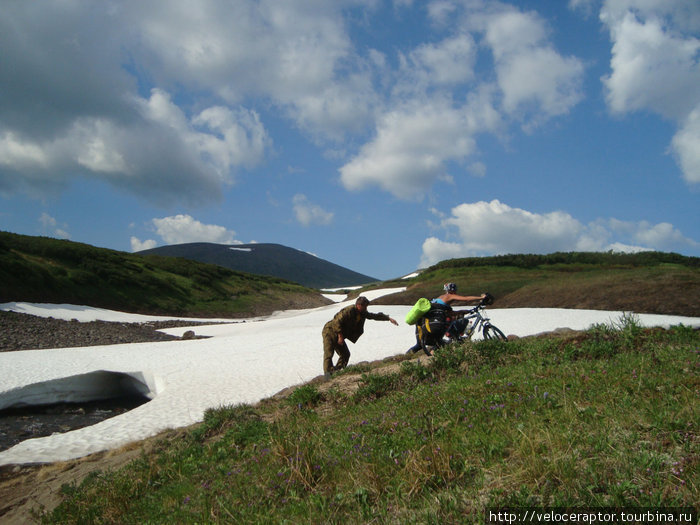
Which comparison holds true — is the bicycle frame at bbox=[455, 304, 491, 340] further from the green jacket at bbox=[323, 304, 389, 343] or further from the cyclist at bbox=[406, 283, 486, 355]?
the green jacket at bbox=[323, 304, 389, 343]

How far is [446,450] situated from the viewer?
13.4 ft

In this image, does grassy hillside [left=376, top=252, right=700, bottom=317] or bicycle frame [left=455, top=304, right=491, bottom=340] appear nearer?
bicycle frame [left=455, top=304, right=491, bottom=340]

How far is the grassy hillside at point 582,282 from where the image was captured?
26.2 meters

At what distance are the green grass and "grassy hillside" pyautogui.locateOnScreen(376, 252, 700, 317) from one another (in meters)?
22.0

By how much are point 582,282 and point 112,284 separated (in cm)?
4891

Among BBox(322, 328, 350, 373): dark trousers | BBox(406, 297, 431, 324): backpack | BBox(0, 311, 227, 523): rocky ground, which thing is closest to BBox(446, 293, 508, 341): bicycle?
BBox(406, 297, 431, 324): backpack

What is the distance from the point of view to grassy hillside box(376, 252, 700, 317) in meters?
26.2

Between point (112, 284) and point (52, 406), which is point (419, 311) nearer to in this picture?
point (52, 406)

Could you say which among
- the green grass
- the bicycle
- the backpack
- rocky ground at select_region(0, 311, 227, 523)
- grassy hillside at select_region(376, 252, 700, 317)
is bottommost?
rocky ground at select_region(0, 311, 227, 523)

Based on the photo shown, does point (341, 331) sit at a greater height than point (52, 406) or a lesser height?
greater

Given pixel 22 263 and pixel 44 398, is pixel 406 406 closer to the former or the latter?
pixel 44 398

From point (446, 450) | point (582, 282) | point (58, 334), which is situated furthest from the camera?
point (582, 282)

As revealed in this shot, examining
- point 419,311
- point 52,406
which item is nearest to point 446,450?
point 419,311

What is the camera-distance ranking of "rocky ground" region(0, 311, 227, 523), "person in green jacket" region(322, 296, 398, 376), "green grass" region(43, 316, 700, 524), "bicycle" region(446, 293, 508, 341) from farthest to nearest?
"person in green jacket" region(322, 296, 398, 376)
"bicycle" region(446, 293, 508, 341)
"rocky ground" region(0, 311, 227, 523)
"green grass" region(43, 316, 700, 524)
